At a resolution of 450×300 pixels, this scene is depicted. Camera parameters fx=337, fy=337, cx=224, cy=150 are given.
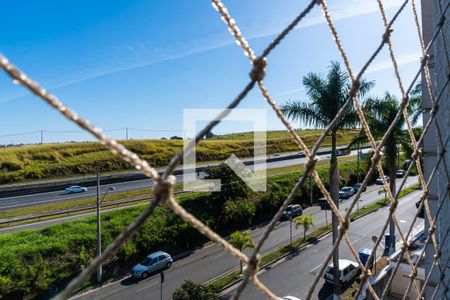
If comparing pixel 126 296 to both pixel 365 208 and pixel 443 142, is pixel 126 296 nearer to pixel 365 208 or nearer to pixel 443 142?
pixel 443 142

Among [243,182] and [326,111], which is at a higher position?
[326,111]

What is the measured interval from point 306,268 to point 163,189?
11794mm

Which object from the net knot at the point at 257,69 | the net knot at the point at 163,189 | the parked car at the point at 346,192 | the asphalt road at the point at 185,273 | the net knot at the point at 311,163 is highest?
the net knot at the point at 257,69

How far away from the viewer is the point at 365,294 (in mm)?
6879

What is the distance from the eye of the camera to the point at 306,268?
1141 centimetres

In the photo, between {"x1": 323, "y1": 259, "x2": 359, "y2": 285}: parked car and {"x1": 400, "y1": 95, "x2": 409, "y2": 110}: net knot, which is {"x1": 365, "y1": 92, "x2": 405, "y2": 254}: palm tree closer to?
{"x1": 323, "y1": 259, "x2": 359, "y2": 285}: parked car

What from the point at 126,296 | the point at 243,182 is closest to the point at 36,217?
the point at 126,296

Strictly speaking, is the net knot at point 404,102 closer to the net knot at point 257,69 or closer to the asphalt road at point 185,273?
the net knot at point 257,69

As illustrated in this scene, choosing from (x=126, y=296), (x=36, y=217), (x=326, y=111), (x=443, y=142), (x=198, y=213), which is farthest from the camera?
(x=198, y=213)

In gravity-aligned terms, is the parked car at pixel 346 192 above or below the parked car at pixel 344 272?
above

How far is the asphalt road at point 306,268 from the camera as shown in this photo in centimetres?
984

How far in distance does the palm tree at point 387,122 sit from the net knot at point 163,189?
8.39 m

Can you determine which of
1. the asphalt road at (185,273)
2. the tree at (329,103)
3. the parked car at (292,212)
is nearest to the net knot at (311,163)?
the tree at (329,103)

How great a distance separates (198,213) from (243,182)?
2.68 meters
